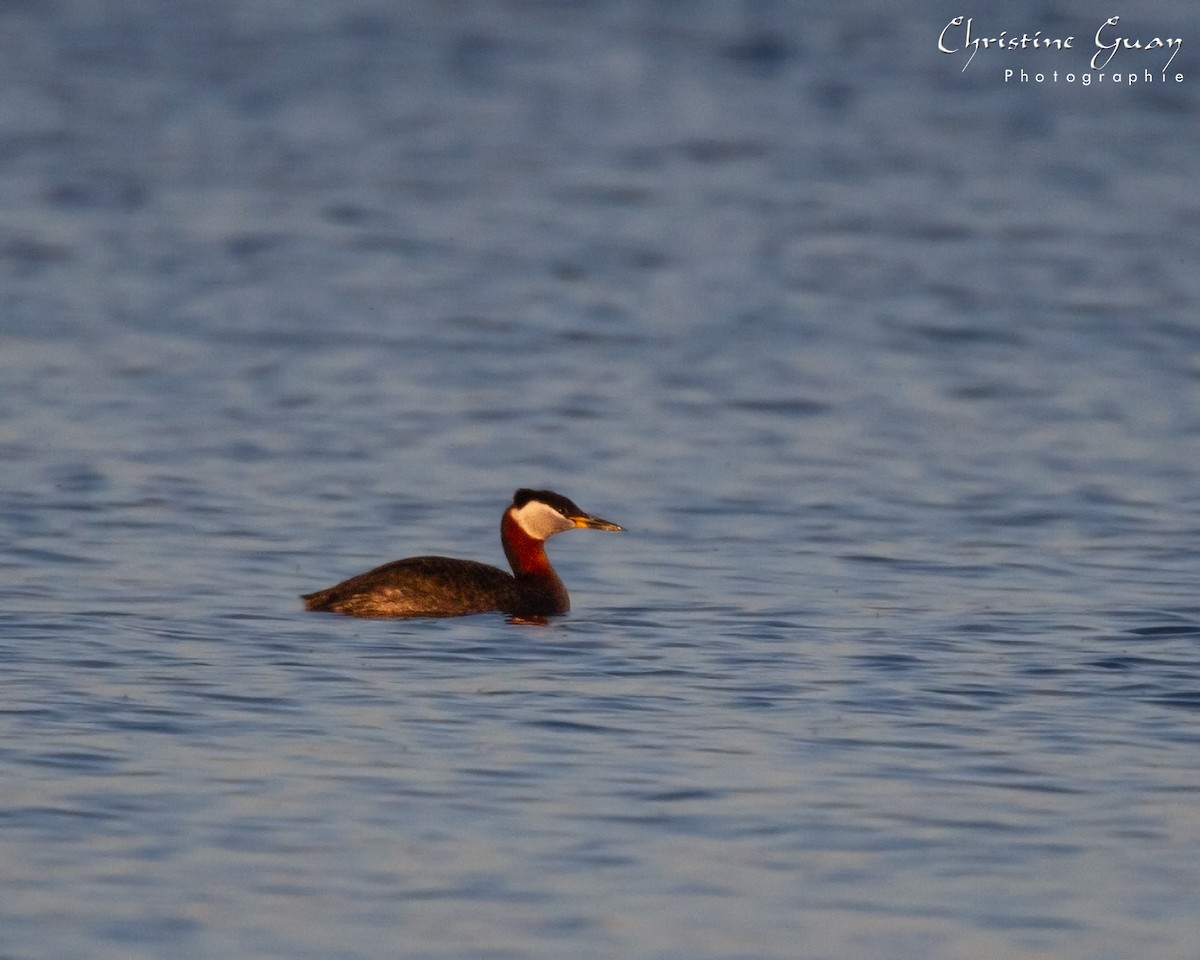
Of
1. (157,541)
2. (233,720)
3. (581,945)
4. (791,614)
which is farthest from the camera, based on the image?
(157,541)

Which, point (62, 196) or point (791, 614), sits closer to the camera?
point (791, 614)

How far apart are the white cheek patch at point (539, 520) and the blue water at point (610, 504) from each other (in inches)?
17.5

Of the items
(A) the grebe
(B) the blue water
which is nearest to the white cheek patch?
(A) the grebe

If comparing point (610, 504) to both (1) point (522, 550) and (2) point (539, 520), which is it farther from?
(1) point (522, 550)

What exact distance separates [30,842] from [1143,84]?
32882 mm

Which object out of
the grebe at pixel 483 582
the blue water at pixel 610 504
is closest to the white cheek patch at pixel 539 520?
the grebe at pixel 483 582

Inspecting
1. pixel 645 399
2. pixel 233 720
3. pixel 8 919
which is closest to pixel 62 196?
pixel 645 399

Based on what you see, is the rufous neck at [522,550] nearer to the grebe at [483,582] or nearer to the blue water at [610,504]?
the grebe at [483,582]

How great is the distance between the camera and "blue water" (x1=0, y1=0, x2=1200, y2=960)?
352 inches

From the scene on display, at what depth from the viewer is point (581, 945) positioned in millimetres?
8172

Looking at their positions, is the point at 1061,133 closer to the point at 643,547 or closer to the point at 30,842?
the point at 643,547

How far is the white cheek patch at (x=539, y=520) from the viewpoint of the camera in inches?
590

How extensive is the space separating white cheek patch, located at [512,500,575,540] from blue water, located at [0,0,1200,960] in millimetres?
444

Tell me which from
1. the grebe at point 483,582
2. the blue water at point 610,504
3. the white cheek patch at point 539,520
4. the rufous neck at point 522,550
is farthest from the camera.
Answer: the white cheek patch at point 539,520
